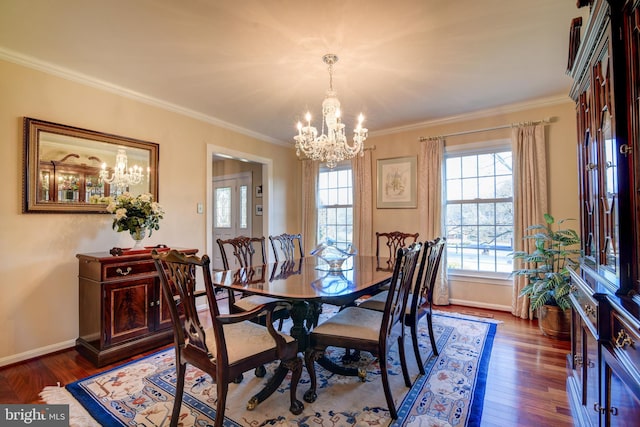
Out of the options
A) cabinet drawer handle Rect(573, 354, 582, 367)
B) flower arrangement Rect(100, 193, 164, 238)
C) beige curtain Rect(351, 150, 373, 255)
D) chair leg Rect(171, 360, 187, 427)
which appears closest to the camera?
chair leg Rect(171, 360, 187, 427)

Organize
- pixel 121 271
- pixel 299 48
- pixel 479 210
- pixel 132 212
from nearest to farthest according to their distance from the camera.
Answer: pixel 299 48, pixel 121 271, pixel 132 212, pixel 479 210

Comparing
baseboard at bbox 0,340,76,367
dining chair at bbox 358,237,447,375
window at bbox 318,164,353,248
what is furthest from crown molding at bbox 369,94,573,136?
baseboard at bbox 0,340,76,367

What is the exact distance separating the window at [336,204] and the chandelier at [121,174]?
2862mm

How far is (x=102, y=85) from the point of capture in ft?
9.86

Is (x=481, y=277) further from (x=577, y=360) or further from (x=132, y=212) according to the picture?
(x=132, y=212)

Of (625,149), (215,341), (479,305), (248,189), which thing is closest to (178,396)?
(215,341)

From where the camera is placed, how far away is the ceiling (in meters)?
1.98

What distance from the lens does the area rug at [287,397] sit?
1774mm

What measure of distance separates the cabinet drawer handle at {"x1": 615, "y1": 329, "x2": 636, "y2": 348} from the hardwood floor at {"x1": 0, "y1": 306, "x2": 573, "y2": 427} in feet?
3.12

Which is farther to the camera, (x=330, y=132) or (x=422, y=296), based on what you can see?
(x=330, y=132)

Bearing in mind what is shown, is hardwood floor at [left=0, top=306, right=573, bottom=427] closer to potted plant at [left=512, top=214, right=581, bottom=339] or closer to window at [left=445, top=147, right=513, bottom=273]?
potted plant at [left=512, top=214, right=581, bottom=339]

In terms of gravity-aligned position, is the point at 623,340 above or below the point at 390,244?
below

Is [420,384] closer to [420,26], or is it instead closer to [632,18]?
[632,18]

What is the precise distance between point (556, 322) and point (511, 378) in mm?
1117
